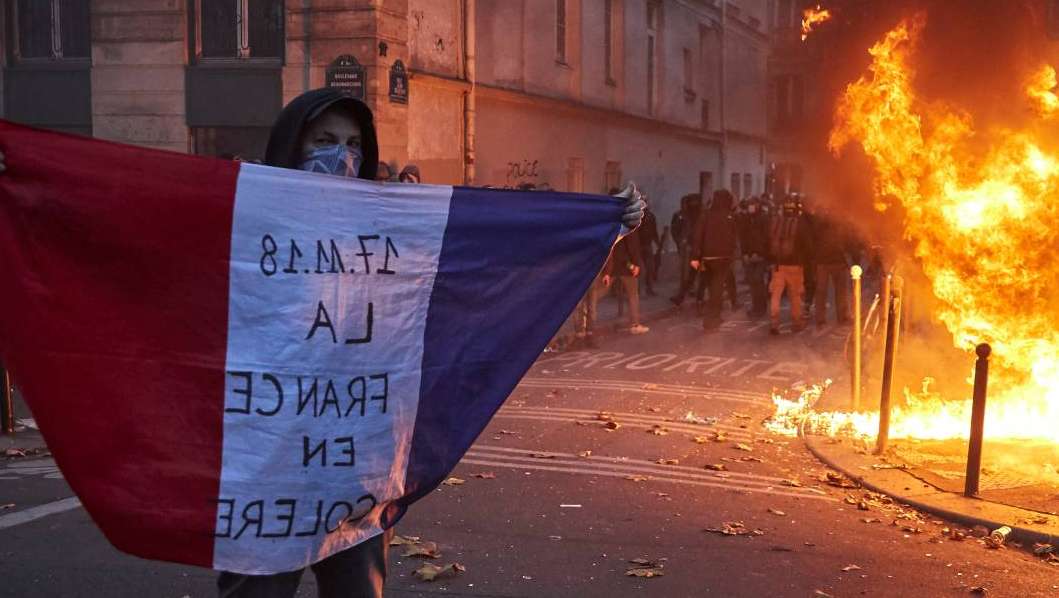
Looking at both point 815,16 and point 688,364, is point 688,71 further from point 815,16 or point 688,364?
point 688,364

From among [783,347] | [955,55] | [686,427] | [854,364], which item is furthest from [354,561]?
[783,347]

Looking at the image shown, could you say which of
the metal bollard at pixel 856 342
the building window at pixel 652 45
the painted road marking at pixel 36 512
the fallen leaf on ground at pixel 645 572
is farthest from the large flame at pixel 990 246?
the building window at pixel 652 45

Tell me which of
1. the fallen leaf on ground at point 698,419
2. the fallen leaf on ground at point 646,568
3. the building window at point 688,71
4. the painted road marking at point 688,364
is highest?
the building window at point 688,71

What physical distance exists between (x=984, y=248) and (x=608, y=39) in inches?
804

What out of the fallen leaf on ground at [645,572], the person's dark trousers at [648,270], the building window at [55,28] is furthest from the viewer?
the person's dark trousers at [648,270]

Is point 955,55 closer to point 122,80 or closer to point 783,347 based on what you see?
point 783,347

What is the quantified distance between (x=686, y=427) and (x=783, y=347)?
6595 mm

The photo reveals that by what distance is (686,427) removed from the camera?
417 inches

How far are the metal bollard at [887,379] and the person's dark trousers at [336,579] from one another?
6.29 m

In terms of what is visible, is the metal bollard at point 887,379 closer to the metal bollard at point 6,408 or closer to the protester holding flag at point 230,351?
the protester holding flag at point 230,351

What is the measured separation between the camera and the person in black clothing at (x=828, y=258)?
1908 centimetres

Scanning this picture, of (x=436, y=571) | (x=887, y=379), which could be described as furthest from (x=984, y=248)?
(x=436, y=571)

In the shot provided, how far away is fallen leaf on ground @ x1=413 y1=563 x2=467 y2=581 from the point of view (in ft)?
19.4

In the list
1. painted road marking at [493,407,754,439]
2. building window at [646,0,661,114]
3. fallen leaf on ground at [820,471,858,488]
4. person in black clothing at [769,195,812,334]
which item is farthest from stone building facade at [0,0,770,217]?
fallen leaf on ground at [820,471,858,488]
